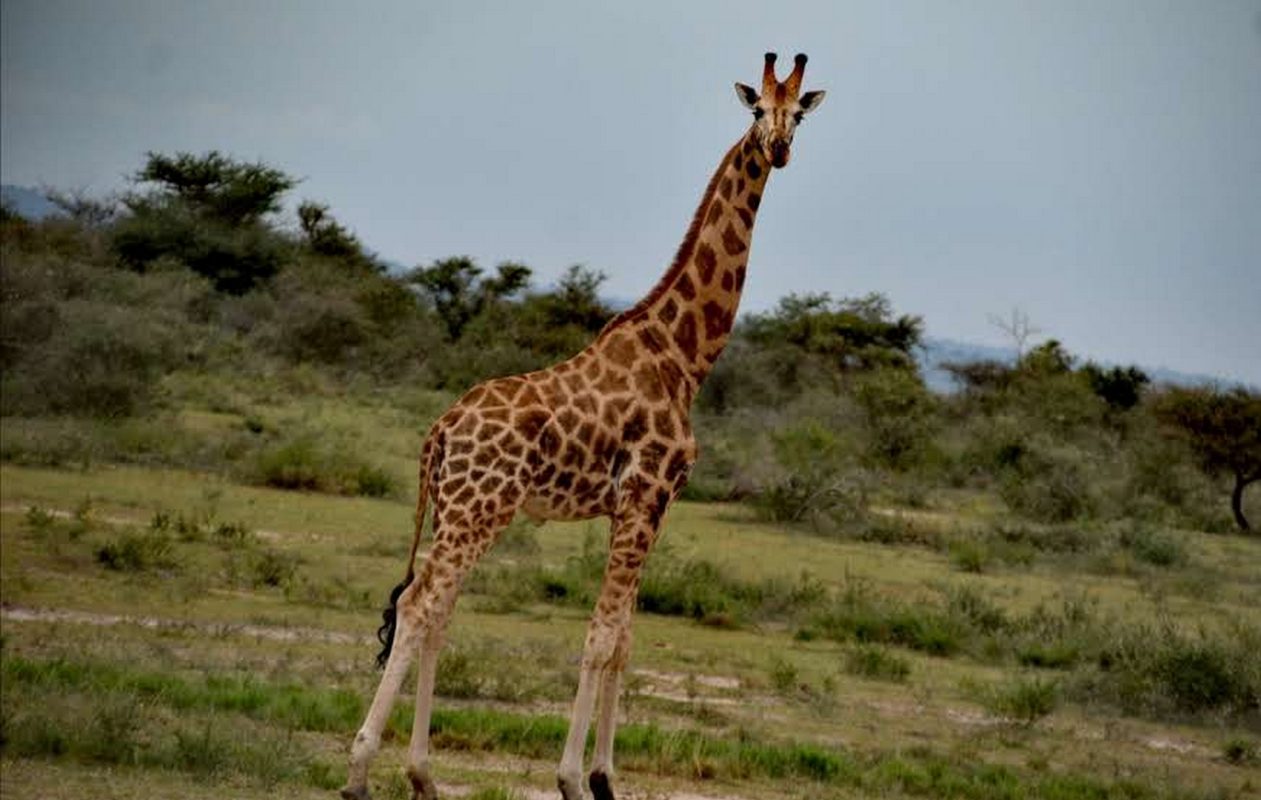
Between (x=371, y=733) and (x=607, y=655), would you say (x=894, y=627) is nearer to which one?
(x=607, y=655)

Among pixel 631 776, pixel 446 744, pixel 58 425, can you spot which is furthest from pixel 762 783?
pixel 58 425

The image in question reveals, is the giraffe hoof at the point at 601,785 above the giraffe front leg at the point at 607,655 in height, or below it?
below

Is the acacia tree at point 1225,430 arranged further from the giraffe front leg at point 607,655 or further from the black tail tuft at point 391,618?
the black tail tuft at point 391,618

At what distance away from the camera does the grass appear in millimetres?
8859

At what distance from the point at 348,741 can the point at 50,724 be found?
1.57 meters

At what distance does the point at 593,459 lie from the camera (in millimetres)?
7559

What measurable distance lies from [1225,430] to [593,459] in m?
21.9

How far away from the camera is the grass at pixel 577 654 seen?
886cm

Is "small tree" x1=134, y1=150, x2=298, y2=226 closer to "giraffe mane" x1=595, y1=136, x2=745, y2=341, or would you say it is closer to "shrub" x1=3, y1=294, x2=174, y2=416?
"shrub" x1=3, y1=294, x2=174, y2=416

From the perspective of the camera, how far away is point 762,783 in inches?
362

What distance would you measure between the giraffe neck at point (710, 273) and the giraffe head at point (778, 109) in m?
0.31

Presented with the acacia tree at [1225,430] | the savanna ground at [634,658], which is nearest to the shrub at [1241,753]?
the savanna ground at [634,658]

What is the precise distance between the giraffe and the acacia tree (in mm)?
19793

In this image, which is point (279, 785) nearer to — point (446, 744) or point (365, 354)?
point (446, 744)
